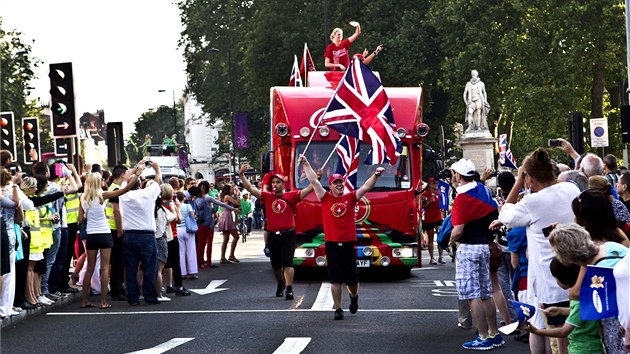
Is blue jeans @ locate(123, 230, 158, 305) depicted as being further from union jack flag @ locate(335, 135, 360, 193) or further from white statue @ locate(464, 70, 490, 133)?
white statue @ locate(464, 70, 490, 133)

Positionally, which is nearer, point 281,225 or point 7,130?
point 281,225

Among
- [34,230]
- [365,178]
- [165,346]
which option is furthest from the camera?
[365,178]

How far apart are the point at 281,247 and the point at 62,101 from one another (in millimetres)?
4323

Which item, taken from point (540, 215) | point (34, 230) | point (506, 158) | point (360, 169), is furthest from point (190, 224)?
point (540, 215)

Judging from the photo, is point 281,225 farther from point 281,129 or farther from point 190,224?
point 190,224

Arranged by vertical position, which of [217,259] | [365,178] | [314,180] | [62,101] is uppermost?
[62,101]

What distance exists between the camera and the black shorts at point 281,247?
55.8ft

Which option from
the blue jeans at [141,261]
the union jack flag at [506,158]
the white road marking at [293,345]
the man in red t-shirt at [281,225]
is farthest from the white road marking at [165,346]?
the union jack flag at [506,158]

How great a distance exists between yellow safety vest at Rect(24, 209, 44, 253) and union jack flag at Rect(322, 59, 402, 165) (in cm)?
440

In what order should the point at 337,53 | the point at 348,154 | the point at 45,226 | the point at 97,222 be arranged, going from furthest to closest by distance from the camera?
the point at 337,53
the point at 348,154
the point at 45,226
the point at 97,222

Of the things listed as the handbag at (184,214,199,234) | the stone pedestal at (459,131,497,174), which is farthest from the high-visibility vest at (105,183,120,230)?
the stone pedestal at (459,131,497,174)

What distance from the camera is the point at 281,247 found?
17.1 m

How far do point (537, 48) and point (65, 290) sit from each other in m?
30.7

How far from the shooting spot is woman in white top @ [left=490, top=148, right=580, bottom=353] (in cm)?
910
